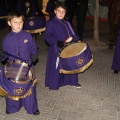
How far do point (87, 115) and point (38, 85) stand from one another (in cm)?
143

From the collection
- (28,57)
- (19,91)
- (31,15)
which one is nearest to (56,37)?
(28,57)

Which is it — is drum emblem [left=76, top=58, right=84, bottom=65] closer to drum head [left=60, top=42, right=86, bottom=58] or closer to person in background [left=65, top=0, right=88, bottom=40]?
drum head [left=60, top=42, right=86, bottom=58]

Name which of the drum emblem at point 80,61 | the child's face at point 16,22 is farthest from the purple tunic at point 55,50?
the child's face at point 16,22

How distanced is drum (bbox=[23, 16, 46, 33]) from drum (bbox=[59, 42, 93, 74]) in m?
2.03

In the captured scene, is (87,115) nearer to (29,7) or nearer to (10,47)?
(10,47)

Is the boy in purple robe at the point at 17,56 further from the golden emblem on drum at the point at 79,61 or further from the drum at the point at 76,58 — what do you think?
the golden emblem on drum at the point at 79,61

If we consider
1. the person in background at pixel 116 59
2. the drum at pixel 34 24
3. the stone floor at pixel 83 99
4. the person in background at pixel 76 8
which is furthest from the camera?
the person in background at pixel 76 8

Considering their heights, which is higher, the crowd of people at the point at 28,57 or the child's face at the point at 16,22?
the child's face at the point at 16,22

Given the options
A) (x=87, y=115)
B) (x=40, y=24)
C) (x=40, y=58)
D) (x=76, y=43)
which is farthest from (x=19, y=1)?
(x=87, y=115)

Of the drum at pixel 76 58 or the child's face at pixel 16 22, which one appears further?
the drum at pixel 76 58

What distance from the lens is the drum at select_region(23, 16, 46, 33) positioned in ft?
18.6

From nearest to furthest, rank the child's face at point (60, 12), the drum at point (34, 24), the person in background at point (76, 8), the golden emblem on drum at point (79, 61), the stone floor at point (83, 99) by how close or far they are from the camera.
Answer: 1. the golden emblem on drum at point (79, 61)
2. the stone floor at point (83, 99)
3. the child's face at point (60, 12)
4. the drum at point (34, 24)
5. the person in background at point (76, 8)

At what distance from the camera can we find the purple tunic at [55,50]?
4.11m

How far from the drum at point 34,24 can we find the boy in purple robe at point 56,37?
158cm
